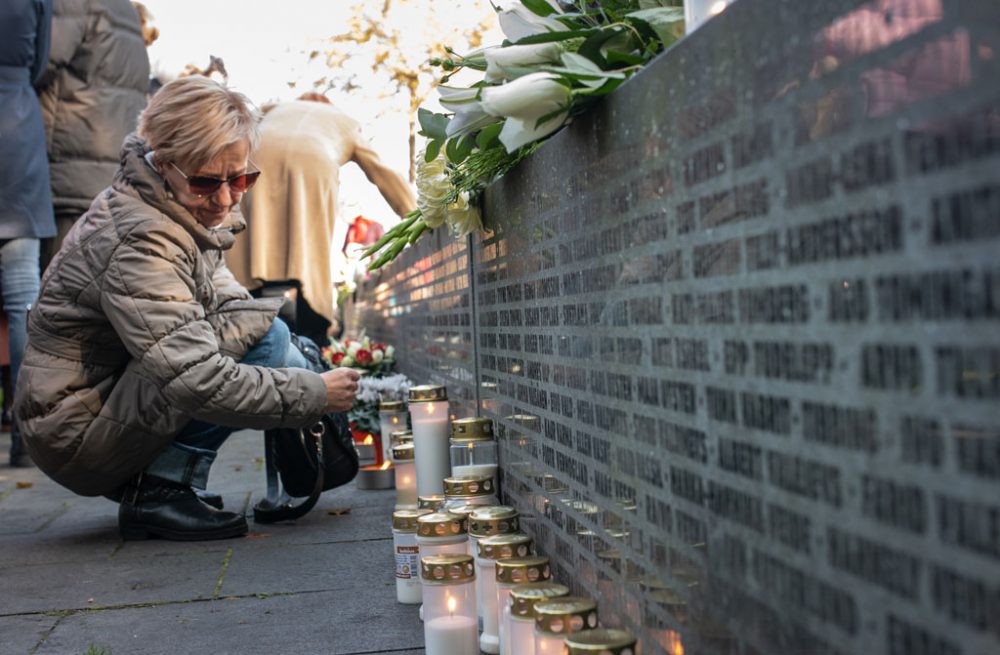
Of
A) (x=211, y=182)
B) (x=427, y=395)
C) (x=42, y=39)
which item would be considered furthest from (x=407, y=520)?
(x=42, y=39)

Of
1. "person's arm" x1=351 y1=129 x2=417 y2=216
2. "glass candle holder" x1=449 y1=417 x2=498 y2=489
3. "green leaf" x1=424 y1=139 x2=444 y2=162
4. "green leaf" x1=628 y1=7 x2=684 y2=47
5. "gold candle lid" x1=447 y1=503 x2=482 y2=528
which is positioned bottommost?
"gold candle lid" x1=447 y1=503 x2=482 y2=528

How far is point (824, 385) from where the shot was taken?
1157 millimetres

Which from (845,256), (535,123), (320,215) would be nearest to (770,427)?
(845,256)

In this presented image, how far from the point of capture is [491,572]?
8.04 ft

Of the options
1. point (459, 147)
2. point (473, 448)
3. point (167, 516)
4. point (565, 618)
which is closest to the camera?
point (565, 618)

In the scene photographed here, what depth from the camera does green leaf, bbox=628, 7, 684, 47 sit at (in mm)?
1936

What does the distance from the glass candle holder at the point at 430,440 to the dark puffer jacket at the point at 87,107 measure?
12.6 feet

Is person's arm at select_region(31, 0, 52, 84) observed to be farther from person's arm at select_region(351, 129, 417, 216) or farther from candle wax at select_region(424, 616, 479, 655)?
candle wax at select_region(424, 616, 479, 655)

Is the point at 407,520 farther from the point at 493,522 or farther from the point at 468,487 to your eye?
the point at 493,522

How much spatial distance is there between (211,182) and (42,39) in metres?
2.91

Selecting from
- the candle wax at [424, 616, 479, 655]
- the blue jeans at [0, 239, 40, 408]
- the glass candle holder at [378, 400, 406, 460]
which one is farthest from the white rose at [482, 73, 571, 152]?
the blue jeans at [0, 239, 40, 408]

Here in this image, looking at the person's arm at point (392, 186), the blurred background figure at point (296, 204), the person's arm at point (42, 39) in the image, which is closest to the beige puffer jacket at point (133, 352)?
the person's arm at point (42, 39)

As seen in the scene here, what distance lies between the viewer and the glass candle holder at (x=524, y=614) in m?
1.99

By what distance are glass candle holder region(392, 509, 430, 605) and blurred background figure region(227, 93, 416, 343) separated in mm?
4542
